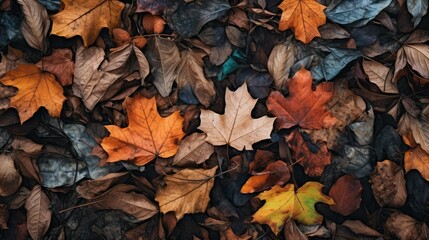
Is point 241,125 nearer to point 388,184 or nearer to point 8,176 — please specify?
point 388,184

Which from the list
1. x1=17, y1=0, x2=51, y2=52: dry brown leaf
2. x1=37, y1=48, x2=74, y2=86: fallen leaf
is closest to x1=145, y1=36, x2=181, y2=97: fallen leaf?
x1=37, y1=48, x2=74, y2=86: fallen leaf

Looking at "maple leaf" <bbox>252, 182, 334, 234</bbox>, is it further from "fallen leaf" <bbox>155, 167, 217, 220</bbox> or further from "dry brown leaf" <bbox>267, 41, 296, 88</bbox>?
"dry brown leaf" <bbox>267, 41, 296, 88</bbox>

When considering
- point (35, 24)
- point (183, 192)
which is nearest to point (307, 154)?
point (183, 192)

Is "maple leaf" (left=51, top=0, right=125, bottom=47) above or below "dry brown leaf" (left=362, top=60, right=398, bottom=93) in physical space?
above

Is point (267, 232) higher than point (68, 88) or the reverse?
the reverse

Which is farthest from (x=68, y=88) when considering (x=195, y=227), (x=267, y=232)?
(x=267, y=232)

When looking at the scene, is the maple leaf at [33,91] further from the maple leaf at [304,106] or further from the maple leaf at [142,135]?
the maple leaf at [304,106]

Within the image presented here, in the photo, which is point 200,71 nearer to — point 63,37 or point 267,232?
point 63,37
